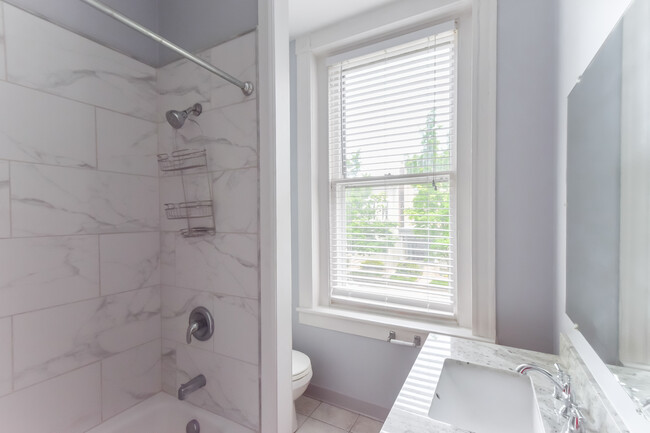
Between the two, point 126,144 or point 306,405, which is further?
point 306,405

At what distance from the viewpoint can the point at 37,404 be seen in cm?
104

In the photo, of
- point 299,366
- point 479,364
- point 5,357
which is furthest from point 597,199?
point 5,357

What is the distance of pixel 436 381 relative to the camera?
0.93m

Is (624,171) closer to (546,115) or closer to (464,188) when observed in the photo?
(546,115)

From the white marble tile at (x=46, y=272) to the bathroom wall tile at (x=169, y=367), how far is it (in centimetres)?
43

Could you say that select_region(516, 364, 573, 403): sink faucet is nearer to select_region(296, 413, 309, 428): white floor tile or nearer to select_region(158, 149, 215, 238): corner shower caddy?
select_region(158, 149, 215, 238): corner shower caddy

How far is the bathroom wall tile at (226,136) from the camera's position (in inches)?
47.0


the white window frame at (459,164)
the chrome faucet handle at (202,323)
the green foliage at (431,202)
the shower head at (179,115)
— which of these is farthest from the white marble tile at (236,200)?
the green foliage at (431,202)

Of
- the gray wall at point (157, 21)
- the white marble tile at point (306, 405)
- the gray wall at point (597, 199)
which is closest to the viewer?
the gray wall at point (597, 199)

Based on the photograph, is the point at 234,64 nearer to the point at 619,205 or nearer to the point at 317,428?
the point at 619,205

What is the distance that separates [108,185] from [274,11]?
1.01m

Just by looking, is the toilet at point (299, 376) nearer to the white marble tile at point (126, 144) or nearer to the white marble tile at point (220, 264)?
the white marble tile at point (220, 264)

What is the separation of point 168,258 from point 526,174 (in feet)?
5.84

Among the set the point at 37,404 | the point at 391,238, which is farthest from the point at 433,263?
the point at 37,404
